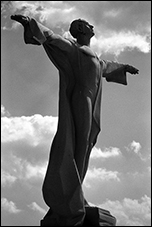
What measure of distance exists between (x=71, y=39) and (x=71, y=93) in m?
1.32

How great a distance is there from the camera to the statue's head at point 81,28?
951 cm

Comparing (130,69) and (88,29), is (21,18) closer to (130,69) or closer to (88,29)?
(88,29)

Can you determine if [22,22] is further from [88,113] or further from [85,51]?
[88,113]

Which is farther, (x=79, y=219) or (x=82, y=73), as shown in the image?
(x=82, y=73)

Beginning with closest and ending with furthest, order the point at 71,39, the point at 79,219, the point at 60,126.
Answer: the point at 79,219 < the point at 60,126 < the point at 71,39

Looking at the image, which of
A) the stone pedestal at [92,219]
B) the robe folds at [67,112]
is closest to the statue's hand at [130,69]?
the robe folds at [67,112]

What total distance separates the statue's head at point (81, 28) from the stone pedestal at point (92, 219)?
13.5ft

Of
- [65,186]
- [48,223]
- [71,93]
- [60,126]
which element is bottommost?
[48,223]

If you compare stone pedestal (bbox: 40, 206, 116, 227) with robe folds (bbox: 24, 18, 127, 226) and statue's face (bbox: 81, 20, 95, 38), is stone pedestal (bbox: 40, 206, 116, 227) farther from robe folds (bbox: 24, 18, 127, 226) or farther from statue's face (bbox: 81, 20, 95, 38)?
statue's face (bbox: 81, 20, 95, 38)

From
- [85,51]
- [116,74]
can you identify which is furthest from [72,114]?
[116,74]

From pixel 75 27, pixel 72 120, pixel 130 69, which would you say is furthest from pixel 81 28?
pixel 72 120

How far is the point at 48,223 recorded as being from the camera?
26.6 ft

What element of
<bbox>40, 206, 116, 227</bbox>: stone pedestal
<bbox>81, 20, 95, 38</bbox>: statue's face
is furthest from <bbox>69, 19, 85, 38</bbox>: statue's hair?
<bbox>40, 206, 116, 227</bbox>: stone pedestal

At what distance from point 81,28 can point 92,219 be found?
445 cm
